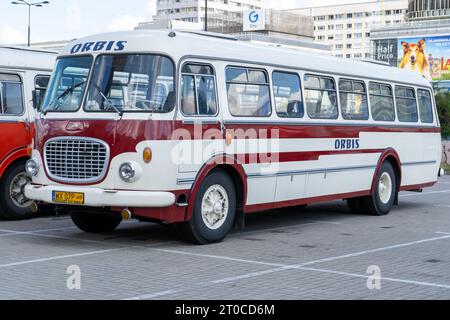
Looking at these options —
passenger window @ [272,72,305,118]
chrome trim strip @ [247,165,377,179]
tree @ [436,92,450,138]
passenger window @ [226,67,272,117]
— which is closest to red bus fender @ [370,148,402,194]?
chrome trim strip @ [247,165,377,179]

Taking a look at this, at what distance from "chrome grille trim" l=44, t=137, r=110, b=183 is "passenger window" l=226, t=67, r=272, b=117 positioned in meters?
2.11

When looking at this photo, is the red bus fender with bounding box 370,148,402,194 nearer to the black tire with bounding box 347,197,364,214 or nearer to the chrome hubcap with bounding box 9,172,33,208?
the black tire with bounding box 347,197,364,214

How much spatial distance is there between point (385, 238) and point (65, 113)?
16.7 feet

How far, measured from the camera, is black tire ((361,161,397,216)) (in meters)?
16.5

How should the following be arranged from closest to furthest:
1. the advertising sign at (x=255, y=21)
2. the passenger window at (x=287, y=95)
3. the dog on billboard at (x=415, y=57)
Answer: the passenger window at (x=287, y=95), the dog on billboard at (x=415, y=57), the advertising sign at (x=255, y=21)

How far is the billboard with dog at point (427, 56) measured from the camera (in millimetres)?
84938

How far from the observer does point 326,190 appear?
48.4ft

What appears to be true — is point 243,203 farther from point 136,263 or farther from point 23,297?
point 23,297

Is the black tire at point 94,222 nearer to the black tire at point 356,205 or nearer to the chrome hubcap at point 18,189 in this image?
the chrome hubcap at point 18,189

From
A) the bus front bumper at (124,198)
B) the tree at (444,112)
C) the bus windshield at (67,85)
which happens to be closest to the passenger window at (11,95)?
the bus windshield at (67,85)

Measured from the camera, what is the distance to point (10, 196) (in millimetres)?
14633

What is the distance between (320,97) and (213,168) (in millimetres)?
3485

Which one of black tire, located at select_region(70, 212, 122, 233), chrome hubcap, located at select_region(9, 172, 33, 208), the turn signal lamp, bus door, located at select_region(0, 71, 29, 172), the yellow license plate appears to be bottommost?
black tire, located at select_region(70, 212, 122, 233)

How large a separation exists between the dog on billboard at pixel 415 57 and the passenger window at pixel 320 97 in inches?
2896
